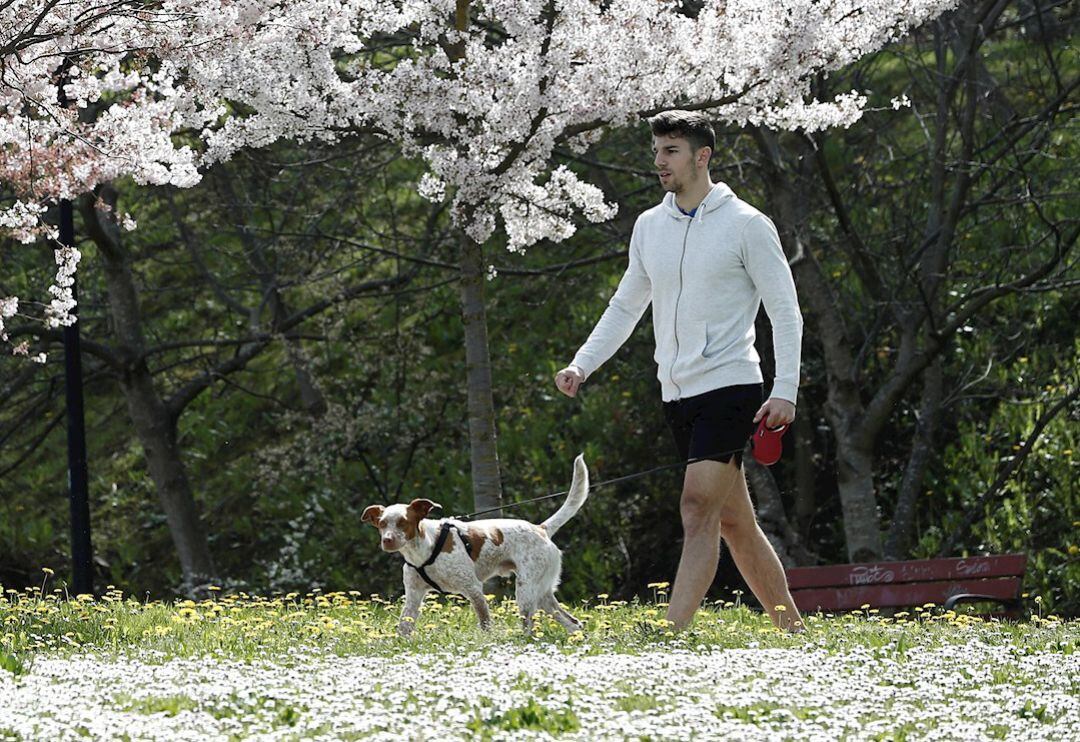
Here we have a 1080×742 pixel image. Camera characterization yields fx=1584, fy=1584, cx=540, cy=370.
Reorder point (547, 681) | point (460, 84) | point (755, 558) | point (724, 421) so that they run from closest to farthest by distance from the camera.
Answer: point (547, 681) → point (724, 421) → point (755, 558) → point (460, 84)

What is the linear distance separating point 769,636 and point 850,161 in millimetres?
13225

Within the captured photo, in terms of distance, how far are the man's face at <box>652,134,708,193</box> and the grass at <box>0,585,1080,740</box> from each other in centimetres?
211

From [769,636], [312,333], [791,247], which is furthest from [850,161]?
[769,636]

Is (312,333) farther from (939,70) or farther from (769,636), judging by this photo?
(769,636)

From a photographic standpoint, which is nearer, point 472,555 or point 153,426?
point 472,555

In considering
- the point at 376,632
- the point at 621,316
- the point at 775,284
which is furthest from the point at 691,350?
the point at 376,632

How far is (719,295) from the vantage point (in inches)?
291

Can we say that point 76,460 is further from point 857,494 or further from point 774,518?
point 857,494

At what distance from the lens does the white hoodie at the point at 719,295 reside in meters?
7.34

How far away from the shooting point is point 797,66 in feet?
37.3

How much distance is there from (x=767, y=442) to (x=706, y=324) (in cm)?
63

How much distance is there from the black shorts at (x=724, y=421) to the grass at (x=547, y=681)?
2.81ft

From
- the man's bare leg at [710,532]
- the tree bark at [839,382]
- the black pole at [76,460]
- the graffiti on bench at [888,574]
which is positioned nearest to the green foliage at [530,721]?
the man's bare leg at [710,532]

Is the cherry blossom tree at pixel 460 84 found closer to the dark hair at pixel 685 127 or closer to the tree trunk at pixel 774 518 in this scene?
the dark hair at pixel 685 127
